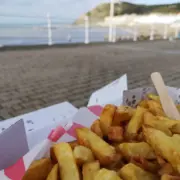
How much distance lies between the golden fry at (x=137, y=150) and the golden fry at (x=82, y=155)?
0.29ft

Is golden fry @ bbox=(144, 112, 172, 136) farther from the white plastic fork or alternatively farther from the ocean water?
the ocean water

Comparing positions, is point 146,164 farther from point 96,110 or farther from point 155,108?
point 96,110

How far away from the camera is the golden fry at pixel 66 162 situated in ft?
→ 2.33

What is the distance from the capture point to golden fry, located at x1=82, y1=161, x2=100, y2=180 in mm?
689

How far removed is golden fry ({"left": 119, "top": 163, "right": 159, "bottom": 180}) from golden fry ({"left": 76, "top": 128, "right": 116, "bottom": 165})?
0.06 metres

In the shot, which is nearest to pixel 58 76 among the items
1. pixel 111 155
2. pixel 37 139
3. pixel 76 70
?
pixel 76 70

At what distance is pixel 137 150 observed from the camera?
30.0 inches

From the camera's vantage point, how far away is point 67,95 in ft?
10.7

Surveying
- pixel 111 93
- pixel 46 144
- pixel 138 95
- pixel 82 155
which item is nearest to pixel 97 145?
pixel 82 155

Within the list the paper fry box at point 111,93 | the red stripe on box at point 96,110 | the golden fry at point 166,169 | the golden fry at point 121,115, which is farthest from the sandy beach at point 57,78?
the golden fry at point 166,169

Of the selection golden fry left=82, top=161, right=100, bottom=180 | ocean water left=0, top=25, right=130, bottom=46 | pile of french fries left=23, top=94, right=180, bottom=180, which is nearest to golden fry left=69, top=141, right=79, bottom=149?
pile of french fries left=23, top=94, right=180, bottom=180

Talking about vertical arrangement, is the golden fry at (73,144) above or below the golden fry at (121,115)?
below

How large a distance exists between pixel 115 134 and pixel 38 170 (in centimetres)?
25

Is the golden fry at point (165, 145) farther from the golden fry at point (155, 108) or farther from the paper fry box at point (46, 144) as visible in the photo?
the paper fry box at point (46, 144)
